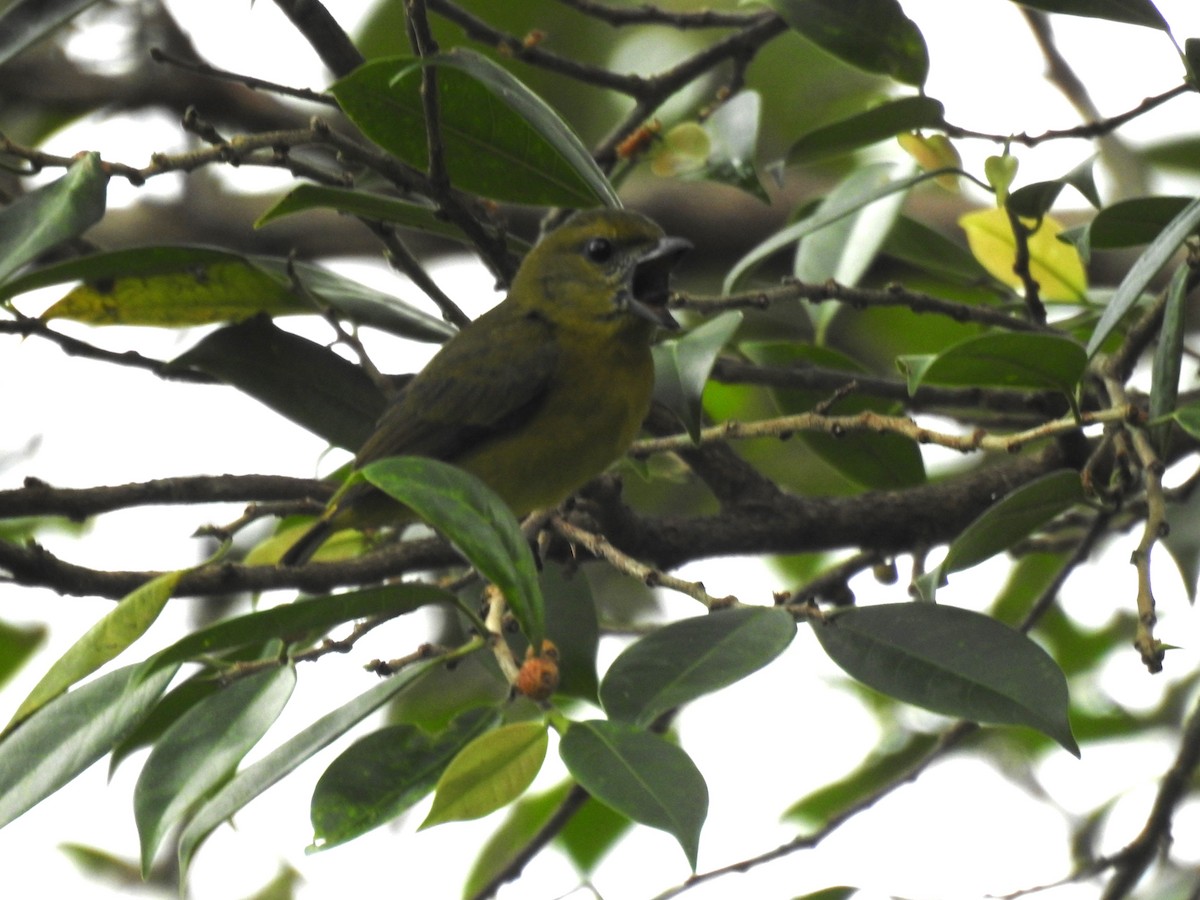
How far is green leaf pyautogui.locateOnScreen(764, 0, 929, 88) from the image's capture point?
278 centimetres

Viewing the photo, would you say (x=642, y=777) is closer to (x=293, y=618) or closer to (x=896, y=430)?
(x=293, y=618)

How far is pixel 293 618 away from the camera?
72.2 inches

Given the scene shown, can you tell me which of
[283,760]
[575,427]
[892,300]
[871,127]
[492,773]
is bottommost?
[492,773]

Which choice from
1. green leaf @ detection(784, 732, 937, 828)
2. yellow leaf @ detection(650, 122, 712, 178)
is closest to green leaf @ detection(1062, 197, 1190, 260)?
yellow leaf @ detection(650, 122, 712, 178)

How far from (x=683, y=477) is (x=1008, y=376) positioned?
5.78ft

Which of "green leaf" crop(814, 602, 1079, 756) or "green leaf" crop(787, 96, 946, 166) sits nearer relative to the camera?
"green leaf" crop(814, 602, 1079, 756)

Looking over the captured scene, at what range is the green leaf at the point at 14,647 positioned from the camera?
4.19 metres

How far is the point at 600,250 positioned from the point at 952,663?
2020 mm

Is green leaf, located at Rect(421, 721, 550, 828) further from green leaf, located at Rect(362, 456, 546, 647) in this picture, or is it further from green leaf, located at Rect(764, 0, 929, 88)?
green leaf, located at Rect(764, 0, 929, 88)

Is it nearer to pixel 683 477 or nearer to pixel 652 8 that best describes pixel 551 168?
pixel 652 8

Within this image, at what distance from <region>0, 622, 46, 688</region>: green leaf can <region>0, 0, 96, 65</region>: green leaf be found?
2.17 m

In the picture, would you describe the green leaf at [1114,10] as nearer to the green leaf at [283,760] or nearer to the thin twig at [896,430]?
the thin twig at [896,430]

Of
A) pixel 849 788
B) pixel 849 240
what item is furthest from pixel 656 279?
pixel 849 788

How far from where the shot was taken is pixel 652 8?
10.6 ft
